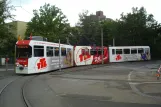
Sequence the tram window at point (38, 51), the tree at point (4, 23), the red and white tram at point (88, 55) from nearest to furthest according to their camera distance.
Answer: the tram window at point (38, 51), the red and white tram at point (88, 55), the tree at point (4, 23)

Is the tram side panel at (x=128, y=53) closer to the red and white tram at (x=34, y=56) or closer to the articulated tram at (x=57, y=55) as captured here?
the articulated tram at (x=57, y=55)

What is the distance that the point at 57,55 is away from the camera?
984 inches

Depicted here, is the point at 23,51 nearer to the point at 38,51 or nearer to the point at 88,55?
the point at 38,51

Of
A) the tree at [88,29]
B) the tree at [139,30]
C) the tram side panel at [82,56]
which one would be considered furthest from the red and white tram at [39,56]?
the tree at [88,29]

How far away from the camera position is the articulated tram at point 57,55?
20.3 m

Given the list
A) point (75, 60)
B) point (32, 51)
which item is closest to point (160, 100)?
point (32, 51)

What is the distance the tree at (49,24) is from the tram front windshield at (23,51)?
30956 millimetres

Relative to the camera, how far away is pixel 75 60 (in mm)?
31312

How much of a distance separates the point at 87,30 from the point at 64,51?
150 feet

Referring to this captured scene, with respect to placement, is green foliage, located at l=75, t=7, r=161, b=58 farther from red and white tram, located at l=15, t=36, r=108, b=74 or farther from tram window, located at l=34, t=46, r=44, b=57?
tram window, located at l=34, t=46, r=44, b=57

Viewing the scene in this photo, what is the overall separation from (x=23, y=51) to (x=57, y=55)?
5.15 metres

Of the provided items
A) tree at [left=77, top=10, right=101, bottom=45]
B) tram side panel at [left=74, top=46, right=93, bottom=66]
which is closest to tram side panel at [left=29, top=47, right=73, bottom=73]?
tram side panel at [left=74, top=46, right=93, bottom=66]

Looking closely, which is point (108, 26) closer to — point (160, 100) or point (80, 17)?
point (80, 17)

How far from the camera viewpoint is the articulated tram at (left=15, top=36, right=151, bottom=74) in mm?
20281
